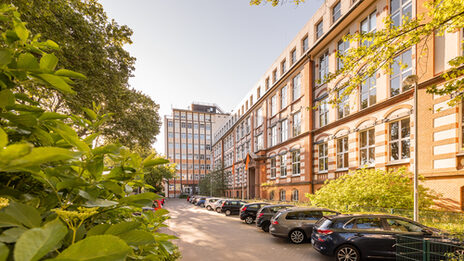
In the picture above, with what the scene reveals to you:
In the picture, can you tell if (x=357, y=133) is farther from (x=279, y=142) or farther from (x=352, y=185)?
(x=279, y=142)

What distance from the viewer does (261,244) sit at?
10961 millimetres

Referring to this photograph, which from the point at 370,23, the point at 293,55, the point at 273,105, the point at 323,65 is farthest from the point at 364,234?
the point at 273,105

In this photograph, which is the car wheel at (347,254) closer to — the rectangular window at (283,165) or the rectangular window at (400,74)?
the rectangular window at (400,74)

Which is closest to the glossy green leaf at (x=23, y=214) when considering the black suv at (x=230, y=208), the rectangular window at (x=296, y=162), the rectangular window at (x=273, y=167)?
the black suv at (x=230, y=208)

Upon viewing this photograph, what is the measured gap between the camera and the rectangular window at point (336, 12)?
2034cm

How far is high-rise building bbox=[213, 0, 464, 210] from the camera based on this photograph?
12.0 m

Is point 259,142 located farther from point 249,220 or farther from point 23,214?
point 23,214

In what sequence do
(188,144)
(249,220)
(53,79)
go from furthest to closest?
(188,144) < (249,220) < (53,79)

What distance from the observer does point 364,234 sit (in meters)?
7.87

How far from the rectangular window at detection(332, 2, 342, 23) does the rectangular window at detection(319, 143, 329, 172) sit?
1142 cm

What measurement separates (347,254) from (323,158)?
1466 centimetres

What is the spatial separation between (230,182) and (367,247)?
43796 mm

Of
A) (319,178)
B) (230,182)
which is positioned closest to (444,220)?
(319,178)

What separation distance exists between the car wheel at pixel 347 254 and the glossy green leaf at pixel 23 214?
909 cm
